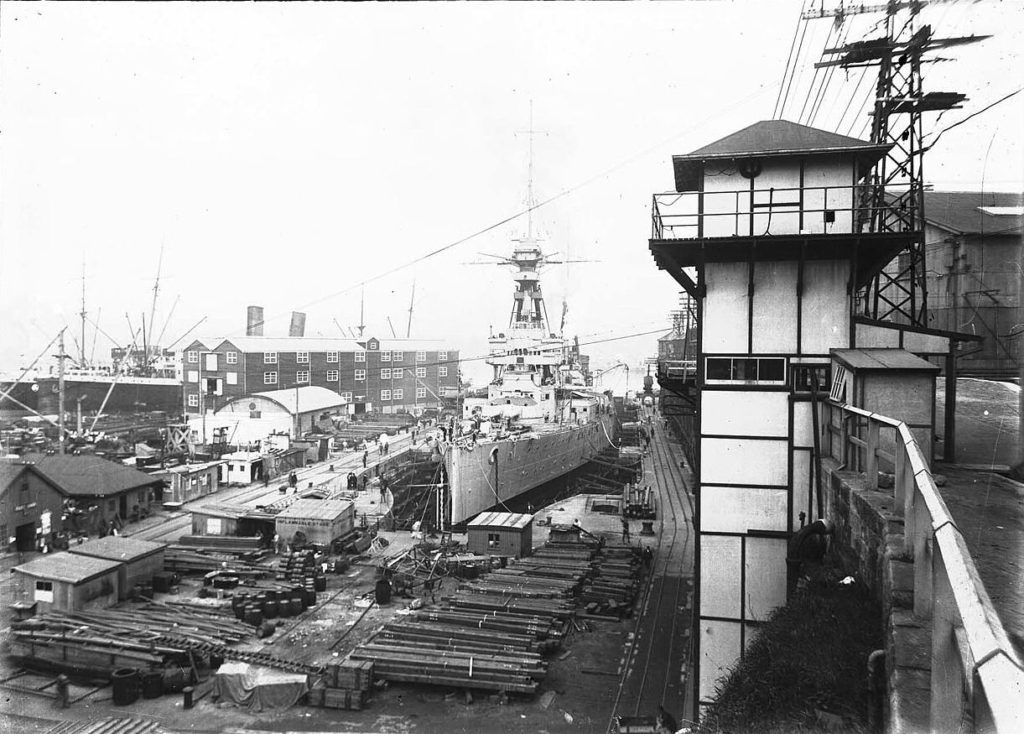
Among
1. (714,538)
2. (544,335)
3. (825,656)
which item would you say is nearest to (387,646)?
(714,538)

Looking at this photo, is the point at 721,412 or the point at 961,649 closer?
the point at 961,649

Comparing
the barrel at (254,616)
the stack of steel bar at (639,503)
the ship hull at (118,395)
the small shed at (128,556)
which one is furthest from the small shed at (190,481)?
the ship hull at (118,395)

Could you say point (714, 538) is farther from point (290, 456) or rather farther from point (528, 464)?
point (290, 456)

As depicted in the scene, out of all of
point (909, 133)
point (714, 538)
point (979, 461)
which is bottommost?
point (714, 538)

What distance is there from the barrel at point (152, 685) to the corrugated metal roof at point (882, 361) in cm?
1358

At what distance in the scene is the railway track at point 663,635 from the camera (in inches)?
477

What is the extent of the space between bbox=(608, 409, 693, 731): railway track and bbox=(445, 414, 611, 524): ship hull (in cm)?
744

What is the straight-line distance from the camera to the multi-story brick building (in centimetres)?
5478

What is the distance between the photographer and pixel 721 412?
37.5 feet

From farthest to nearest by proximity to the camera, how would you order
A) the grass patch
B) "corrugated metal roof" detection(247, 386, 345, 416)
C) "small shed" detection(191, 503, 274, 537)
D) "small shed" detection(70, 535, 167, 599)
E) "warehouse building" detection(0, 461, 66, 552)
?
"corrugated metal roof" detection(247, 386, 345, 416)
"small shed" detection(191, 503, 274, 537)
"warehouse building" detection(0, 461, 66, 552)
"small shed" detection(70, 535, 167, 599)
the grass patch

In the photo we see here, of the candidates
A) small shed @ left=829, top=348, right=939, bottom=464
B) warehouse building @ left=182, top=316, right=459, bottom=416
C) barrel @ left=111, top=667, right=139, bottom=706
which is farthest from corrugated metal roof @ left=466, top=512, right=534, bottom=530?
warehouse building @ left=182, top=316, right=459, bottom=416

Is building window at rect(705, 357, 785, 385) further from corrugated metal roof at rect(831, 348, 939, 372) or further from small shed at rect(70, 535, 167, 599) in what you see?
small shed at rect(70, 535, 167, 599)

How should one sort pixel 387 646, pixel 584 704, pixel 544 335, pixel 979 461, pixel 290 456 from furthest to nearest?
1. pixel 544 335
2. pixel 290 456
3. pixel 387 646
4. pixel 584 704
5. pixel 979 461

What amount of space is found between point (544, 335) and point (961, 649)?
39.7 meters
